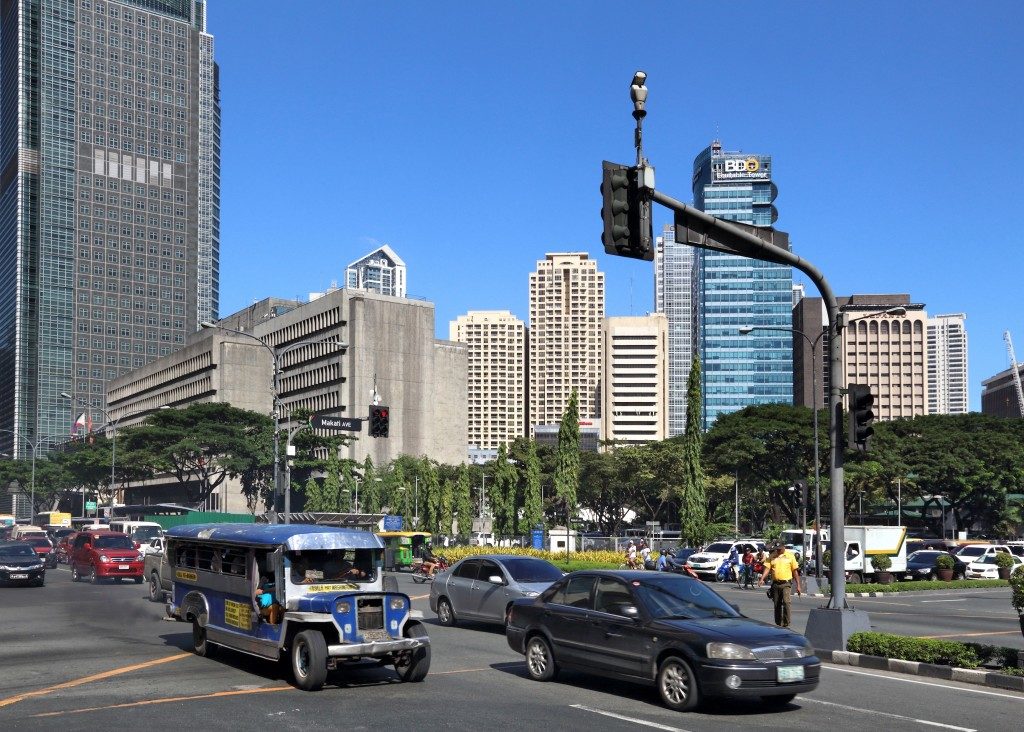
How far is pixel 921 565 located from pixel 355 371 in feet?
283

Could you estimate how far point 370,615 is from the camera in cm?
1399

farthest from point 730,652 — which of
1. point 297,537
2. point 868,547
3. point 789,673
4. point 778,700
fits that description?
point 868,547

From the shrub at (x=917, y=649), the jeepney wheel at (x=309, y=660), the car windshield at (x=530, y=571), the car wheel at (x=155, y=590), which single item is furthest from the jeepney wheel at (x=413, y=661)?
the car wheel at (x=155, y=590)

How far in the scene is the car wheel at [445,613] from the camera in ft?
74.6

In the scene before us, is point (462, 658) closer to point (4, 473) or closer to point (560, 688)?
point (560, 688)

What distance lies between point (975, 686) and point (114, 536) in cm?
3178

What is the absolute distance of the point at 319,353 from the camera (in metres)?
134

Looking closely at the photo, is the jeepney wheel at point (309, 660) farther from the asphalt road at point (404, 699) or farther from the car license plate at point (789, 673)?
the car license plate at point (789, 673)

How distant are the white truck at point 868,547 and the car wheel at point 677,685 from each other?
3497 centimetres

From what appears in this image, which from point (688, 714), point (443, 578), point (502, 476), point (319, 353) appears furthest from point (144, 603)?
point (319, 353)

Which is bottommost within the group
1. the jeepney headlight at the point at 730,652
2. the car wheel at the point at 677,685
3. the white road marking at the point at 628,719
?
the white road marking at the point at 628,719

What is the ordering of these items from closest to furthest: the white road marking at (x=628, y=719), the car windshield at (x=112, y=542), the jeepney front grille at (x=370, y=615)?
the white road marking at (x=628, y=719) < the jeepney front grille at (x=370, y=615) < the car windshield at (x=112, y=542)

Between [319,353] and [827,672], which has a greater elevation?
[319,353]

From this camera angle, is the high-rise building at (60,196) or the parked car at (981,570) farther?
the high-rise building at (60,196)
